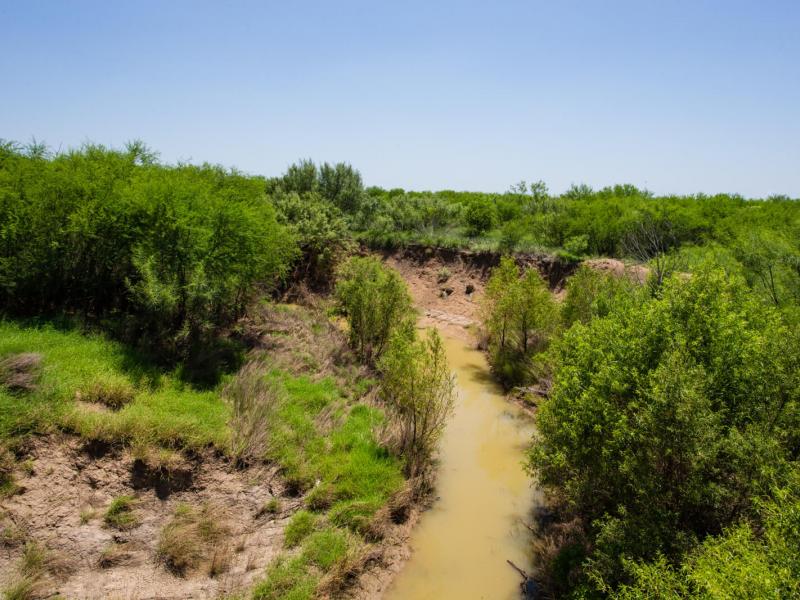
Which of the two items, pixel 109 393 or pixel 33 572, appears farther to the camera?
pixel 109 393

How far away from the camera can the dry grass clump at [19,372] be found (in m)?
12.0

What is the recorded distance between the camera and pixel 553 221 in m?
39.2

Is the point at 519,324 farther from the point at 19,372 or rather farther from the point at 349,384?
the point at 19,372

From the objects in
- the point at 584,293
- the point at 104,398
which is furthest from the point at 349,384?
the point at 584,293

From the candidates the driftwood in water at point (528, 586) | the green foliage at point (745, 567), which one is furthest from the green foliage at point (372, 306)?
the green foliage at point (745, 567)

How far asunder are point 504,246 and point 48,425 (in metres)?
32.8

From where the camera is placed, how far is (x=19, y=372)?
12.3 metres

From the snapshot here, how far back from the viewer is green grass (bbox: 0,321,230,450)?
11977mm

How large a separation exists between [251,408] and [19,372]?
20.6 feet

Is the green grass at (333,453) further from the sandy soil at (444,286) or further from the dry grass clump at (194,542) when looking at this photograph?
the sandy soil at (444,286)

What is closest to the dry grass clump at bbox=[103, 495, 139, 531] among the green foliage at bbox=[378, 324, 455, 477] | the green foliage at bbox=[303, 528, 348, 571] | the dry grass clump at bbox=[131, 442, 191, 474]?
the dry grass clump at bbox=[131, 442, 191, 474]

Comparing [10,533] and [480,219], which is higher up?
[480,219]

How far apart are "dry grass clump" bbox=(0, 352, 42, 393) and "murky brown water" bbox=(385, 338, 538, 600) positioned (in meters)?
11.1

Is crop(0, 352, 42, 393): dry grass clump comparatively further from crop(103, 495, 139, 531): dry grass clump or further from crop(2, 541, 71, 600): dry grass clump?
crop(2, 541, 71, 600): dry grass clump
